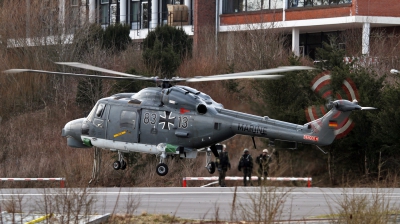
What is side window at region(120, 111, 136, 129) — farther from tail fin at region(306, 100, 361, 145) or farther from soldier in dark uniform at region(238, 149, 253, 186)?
soldier in dark uniform at region(238, 149, 253, 186)

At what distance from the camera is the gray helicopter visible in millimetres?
23094

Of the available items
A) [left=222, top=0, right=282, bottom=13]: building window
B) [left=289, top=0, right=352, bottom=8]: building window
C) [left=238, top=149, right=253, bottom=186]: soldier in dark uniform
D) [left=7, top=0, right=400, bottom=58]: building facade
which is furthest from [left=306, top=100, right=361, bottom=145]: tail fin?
[left=222, top=0, right=282, bottom=13]: building window

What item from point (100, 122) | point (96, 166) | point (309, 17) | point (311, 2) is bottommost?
point (96, 166)

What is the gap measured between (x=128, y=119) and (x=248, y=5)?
34.0 meters

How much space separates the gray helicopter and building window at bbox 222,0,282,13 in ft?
103

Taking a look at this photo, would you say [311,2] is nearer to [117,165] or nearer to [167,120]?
[117,165]

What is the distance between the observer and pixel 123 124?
24719 millimetres

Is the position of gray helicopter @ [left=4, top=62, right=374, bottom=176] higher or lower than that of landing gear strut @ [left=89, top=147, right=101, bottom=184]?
higher

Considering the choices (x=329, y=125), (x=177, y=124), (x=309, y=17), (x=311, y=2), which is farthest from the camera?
(x=311, y=2)

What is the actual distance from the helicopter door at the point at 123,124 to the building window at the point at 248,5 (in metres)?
31.6

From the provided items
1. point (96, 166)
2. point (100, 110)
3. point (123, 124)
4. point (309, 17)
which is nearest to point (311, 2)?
point (309, 17)

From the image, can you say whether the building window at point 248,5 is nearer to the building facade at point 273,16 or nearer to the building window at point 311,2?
the building facade at point 273,16

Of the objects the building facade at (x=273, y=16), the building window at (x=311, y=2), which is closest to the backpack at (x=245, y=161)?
the building facade at (x=273, y=16)

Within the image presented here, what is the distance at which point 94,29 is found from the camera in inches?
1991
